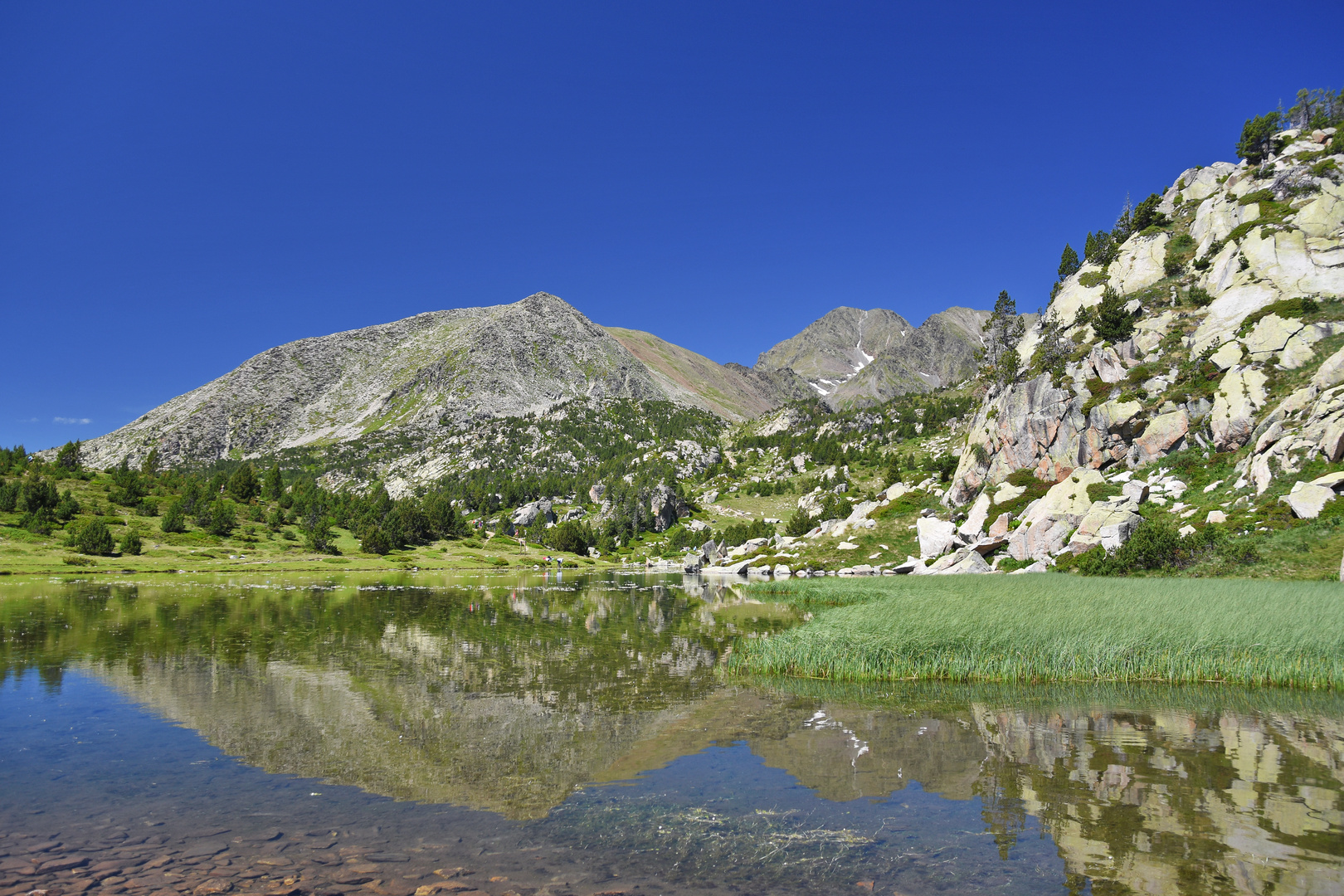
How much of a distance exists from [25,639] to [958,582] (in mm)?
58868

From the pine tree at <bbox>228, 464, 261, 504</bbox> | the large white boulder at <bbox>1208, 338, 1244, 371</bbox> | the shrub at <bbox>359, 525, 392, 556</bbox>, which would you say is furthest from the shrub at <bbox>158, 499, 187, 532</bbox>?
the large white boulder at <bbox>1208, 338, 1244, 371</bbox>

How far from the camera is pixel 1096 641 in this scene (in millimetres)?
22969

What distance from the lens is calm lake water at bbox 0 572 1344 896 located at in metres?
8.99

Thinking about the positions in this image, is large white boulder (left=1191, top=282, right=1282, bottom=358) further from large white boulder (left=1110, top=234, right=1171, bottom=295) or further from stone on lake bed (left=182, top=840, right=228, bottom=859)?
stone on lake bed (left=182, top=840, right=228, bottom=859)

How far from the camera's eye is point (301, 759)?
14391 millimetres

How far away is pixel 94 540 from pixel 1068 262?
649ft

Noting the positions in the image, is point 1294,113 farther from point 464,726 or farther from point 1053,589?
point 464,726

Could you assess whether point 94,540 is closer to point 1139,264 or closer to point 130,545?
point 130,545

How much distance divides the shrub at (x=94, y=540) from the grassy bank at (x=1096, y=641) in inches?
4125

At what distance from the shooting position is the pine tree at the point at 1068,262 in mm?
143500

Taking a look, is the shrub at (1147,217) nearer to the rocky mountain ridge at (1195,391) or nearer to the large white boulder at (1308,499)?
the rocky mountain ridge at (1195,391)

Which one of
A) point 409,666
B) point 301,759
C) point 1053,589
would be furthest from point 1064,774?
point 1053,589

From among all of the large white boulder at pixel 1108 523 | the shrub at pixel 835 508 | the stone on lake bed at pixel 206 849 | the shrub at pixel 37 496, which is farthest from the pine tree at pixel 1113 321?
the shrub at pixel 37 496

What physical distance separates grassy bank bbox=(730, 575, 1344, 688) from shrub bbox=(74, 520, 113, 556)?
105 meters
